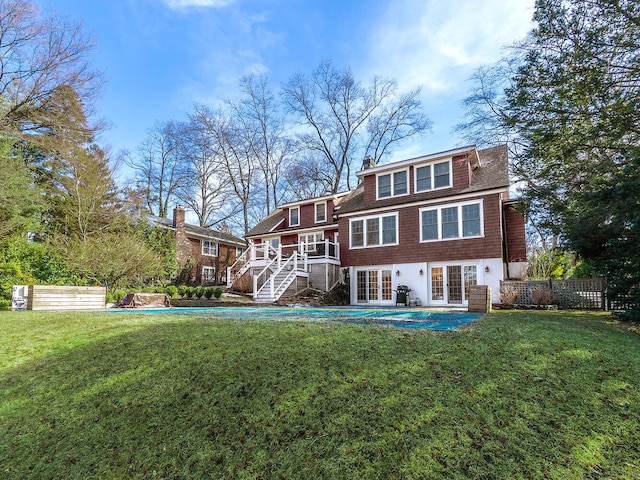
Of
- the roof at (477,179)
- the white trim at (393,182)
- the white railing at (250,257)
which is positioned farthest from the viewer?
the white railing at (250,257)

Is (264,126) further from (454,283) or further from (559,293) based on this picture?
(559,293)

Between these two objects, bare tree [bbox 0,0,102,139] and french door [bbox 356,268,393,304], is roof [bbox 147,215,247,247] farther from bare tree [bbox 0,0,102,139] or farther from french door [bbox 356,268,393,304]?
french door [bbox 356,268,393,304]

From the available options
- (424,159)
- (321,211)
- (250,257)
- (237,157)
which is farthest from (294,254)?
(237,157)

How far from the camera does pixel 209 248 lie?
1120 inches

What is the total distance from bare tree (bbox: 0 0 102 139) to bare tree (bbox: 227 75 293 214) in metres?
13.9

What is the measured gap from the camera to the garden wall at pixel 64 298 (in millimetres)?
11266

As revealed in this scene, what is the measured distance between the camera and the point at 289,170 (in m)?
33.4

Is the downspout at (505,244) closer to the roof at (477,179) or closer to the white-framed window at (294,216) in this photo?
the roof at (477,179)

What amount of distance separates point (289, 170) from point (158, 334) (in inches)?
1140

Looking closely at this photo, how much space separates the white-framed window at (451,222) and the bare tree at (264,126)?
20.0m

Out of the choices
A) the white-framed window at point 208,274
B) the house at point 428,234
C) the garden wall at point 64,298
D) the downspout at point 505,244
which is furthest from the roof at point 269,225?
the downspout at point 505,244

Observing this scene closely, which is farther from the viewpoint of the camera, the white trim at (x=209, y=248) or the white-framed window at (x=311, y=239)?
the white trim at (x=209, y=248)

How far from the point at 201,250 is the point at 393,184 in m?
16.8

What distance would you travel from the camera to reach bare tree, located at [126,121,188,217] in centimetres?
3366
